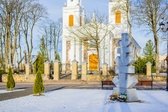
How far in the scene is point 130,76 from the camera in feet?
64.9

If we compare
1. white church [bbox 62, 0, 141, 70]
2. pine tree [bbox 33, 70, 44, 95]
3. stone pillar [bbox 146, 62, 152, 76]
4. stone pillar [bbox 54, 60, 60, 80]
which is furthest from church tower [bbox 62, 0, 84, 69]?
A: pine tree [bbox 33, 70, 44, 95]

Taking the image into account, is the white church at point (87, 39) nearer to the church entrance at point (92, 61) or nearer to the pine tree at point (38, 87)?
the church entrance at point (92, 61)

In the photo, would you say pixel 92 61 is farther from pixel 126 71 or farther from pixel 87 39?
pixel 126 71

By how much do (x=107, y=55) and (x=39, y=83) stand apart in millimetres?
42948

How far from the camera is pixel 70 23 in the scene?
72.7m

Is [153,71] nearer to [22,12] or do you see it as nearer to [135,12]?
[135,12]

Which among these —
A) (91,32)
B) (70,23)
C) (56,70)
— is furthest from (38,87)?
(70,23)

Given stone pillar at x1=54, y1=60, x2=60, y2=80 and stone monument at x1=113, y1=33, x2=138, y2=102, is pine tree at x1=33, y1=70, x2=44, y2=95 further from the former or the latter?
stone pillar at x1=54, y1=60, x2=60, y2=80

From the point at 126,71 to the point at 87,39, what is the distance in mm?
43897

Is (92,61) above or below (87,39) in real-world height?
below

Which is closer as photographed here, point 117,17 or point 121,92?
point 121,92

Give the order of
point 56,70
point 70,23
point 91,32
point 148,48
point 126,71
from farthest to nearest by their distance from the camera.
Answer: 1. point 70,23
2. point 148,48
3. point 91,32
4. point 56,70
5. point 126,71

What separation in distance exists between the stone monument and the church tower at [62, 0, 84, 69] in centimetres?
4813

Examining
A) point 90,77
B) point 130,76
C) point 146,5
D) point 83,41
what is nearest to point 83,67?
point 90,77
